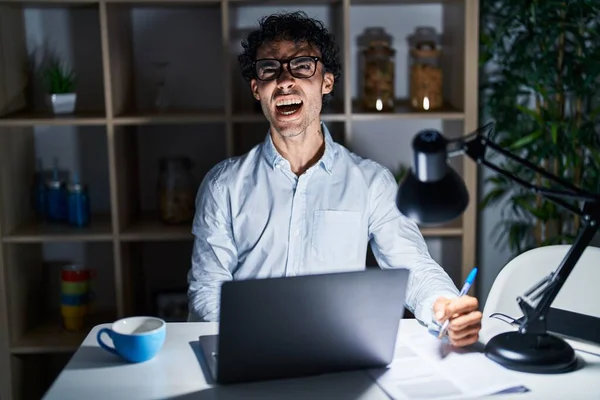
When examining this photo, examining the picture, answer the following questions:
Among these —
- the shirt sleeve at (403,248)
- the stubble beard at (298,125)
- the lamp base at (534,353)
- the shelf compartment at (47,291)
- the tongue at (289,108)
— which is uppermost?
the tongue at (289,108)

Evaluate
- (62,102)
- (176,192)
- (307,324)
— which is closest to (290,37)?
(176,192)

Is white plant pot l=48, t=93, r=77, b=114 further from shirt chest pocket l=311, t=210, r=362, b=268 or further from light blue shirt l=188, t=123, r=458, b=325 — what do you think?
shirt chest pocket l=311, t=210, r=362, b=268

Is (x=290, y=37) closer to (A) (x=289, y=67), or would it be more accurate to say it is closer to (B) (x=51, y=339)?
(A) (x=289, y=67)

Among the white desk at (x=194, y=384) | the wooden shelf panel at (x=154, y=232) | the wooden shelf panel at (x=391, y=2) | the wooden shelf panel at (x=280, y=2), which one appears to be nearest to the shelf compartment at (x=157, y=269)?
the wooden shelf panel at (x=154, y=232)

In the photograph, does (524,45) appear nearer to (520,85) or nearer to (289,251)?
(520,85)

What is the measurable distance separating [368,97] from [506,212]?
85cm

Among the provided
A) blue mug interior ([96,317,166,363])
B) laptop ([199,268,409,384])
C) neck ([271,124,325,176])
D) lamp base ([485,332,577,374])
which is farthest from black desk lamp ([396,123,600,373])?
neck ([271,124,325,176])

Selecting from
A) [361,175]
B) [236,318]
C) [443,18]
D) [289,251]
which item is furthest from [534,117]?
[236,318]

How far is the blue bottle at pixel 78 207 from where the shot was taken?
302 cm

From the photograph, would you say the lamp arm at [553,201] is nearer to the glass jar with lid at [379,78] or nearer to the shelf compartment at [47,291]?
the glass jar with lid at [379,78]

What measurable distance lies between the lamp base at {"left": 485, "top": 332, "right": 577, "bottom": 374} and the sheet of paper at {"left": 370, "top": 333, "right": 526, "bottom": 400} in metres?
0.02

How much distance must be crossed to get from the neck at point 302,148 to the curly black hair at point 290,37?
→ 218 millimetres

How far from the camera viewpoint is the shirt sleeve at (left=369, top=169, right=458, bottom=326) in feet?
6.74

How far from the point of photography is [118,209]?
115 inches
